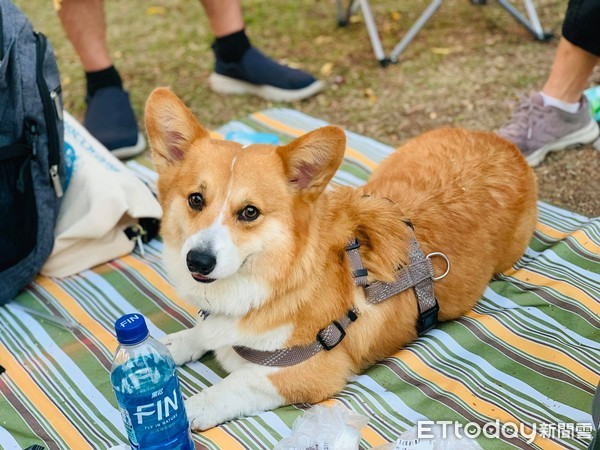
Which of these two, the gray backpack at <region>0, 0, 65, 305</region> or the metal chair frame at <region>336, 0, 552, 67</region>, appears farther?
the metal chair frame at <region>336, 0, 552, 67</region>

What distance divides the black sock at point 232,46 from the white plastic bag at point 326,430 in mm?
2952

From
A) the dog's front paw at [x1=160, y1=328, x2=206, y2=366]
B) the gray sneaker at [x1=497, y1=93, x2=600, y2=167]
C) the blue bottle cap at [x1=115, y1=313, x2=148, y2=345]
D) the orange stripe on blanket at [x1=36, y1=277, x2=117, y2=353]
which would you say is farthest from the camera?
the gray sneaker at [x1=497, y1=93, x2=600, y2=167]

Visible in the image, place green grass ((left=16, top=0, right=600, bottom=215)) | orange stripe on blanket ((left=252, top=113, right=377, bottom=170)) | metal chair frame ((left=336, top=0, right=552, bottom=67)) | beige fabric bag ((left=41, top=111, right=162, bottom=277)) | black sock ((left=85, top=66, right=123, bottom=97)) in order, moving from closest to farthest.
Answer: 1. beige fabric bag ((left=41, top=111, right=162, bottom=277))
2. orange stripe on blanket ((left=252, top=113, right=377, bottom=170))
3. black sock ((left=85, top=66, right=123, bottom=97))
4. green grass ((left=16, top=0, right=600, bottom=215))
5. metal chair frame ((left=336, top=0, right=552, bottom=67))

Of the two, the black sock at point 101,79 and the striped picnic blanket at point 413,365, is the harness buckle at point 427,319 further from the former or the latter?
the black sock at point 101,79

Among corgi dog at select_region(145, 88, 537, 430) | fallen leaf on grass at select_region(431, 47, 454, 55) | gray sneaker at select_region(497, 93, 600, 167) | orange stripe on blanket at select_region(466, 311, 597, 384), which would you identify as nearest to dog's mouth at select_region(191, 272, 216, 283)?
corgi dog at select_region(145, 88, 537, 430)

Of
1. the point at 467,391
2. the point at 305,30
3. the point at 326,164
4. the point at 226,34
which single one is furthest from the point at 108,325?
the point at 305,30

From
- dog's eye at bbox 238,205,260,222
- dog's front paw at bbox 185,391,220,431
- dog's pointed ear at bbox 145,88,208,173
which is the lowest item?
dog's front paw at bbox 185,391,220,431

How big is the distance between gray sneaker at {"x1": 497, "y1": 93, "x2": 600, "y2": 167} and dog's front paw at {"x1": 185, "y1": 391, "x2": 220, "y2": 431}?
91.5 inches

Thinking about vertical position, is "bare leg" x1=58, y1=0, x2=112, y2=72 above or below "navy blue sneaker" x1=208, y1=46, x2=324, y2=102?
above

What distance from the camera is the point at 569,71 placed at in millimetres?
3291

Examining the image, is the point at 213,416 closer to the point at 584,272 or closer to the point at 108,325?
the point at 108,325

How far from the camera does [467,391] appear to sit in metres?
2.14

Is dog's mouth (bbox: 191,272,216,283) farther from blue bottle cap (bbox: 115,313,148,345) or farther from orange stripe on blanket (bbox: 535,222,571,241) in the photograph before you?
orange stripe on blanket (bbox: 535,222,571,241)

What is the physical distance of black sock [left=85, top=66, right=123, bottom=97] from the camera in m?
3.88
